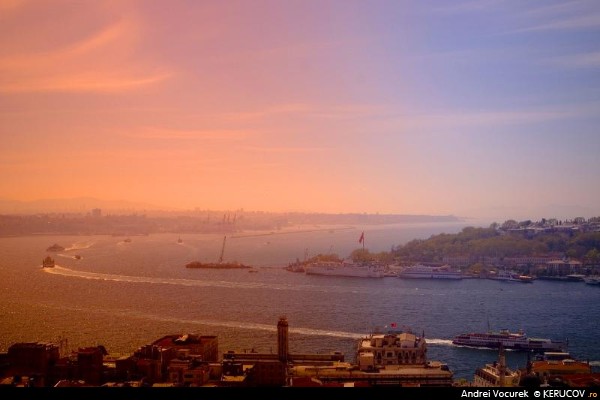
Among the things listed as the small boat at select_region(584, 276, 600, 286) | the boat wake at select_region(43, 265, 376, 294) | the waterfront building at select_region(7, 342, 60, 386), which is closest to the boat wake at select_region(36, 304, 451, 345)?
the waterfront building at select_region(7, 342, 60, 386)

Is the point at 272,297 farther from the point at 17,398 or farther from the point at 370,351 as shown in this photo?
the point at 17,398

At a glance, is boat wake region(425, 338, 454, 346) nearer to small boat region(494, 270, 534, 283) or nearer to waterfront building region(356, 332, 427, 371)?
waterfront building region(356, 332, 427, 371)

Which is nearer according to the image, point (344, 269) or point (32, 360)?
point (32, 360)

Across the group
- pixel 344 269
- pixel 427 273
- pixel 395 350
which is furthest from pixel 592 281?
pixel 395 350

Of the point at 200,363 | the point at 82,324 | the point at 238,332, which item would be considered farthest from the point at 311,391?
the point at 82,324

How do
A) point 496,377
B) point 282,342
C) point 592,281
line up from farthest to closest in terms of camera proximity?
point 592,281 → point 282,342 → point 496,377

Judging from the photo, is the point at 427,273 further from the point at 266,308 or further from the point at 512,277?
the point at 266,308

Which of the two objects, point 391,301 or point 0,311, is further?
point 391,301
